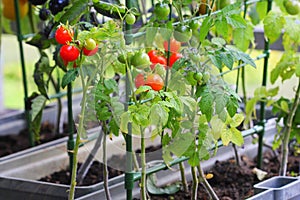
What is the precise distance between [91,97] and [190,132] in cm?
21

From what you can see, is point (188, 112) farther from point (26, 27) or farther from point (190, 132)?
point (26, 27)

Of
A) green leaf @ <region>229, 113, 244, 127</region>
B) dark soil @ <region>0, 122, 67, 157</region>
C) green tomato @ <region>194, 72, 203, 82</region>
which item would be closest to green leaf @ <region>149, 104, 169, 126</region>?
green tomato @ <region>194, 72, 203, 82</region>

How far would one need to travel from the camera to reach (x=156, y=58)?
1.43 meters

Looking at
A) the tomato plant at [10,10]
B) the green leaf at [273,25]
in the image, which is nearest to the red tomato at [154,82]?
Result: the green leaf at [273,25]

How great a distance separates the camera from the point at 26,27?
240 cm

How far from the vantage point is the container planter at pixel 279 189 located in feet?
5.07

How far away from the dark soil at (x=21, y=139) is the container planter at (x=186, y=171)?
491mm

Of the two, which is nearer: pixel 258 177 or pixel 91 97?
pixel 91 97

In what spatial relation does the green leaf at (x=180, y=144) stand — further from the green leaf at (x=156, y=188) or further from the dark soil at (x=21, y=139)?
the dark soil at (x=21, y=139)

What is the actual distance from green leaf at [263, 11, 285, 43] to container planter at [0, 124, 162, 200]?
17.0 inches

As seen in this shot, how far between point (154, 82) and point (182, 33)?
0.14 m

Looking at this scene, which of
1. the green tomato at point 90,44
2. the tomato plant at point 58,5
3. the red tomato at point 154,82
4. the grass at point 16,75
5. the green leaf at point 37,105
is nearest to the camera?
the green tomato at point 90,44

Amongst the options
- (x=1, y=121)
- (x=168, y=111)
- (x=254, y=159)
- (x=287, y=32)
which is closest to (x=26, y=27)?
(x=1, y=121)

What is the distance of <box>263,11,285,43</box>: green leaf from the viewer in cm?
167
